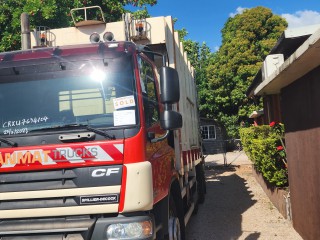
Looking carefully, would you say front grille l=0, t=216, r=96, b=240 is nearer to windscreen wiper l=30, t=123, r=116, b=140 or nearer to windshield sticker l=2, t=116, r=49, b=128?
windscreen wiper l=30, t=123, r=116, b=140

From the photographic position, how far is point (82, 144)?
3.33 m

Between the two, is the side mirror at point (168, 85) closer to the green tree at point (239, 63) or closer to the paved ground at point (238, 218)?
the paved ground at point (238, 218)

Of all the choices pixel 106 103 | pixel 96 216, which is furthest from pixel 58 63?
pixel 96 216

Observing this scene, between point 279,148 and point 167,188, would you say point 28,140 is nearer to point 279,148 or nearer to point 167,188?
point 167,188

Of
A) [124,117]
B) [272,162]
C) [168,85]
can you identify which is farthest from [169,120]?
[272,162]

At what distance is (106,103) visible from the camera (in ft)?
11.5

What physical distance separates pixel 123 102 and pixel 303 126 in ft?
10.1

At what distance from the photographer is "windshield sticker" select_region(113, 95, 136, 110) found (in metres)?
3.47

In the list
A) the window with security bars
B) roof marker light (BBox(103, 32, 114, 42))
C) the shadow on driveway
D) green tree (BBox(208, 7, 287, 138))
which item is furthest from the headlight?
the window with security bars

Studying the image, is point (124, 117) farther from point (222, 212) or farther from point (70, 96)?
point (222, 212)

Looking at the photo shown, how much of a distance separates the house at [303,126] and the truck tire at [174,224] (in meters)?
1.82

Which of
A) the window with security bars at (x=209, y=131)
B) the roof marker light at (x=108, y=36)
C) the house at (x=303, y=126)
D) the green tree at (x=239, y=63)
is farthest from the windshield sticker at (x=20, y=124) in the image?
the window with security bars at (x=209, y=131)

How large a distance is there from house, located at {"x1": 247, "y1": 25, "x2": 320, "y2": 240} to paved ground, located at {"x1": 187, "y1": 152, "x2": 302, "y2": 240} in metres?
0.53

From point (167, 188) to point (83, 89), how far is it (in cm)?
145
